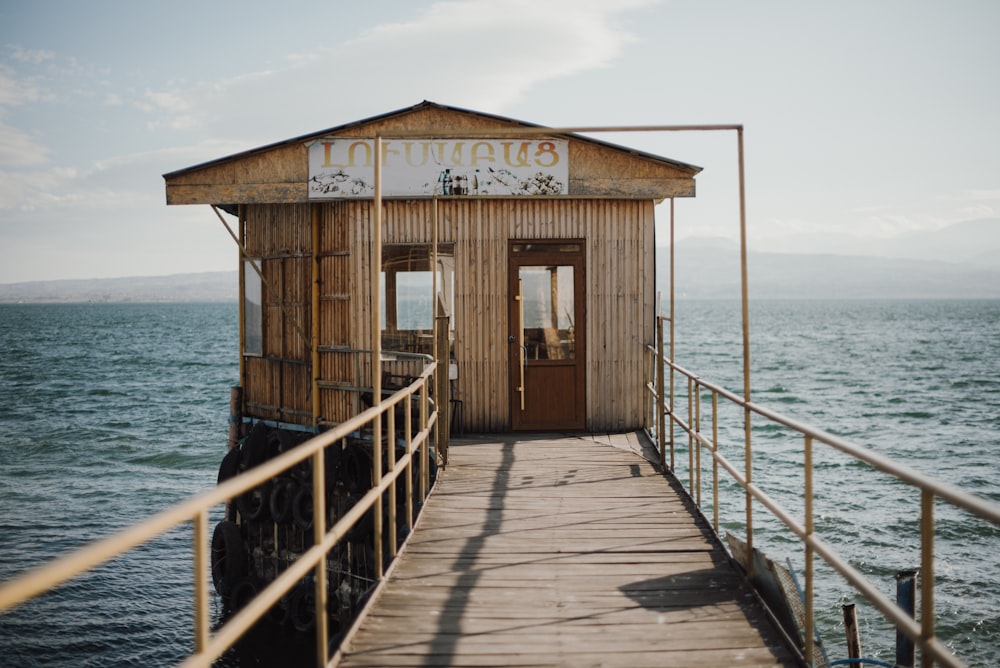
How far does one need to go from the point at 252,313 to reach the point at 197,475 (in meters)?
13.9

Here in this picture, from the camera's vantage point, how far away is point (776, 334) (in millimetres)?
103750

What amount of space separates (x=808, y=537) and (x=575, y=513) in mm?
3433

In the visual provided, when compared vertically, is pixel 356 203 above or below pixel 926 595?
above

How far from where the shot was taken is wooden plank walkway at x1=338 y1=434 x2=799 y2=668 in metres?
5.04

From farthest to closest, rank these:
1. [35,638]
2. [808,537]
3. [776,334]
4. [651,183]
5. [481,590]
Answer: [776,334] < [35,638] < [651,183] < [481,590] < [808,537]

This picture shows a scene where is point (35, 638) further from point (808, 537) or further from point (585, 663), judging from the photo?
point (808, 537)

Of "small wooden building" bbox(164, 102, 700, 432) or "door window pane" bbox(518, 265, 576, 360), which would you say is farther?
"door window pane" bbox(518, 265, 576, 360)

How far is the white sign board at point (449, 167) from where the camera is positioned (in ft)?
39.5

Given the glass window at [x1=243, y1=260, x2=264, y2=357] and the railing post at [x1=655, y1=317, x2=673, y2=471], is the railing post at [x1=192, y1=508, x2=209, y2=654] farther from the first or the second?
the glass window at [x1=243, y1=260, x2=264, y2=357]

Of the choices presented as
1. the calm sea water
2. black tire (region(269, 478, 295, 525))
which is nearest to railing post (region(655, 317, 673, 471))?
black tire (region(269, 478, 295, 525))

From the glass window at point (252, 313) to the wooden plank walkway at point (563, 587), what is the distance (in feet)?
20.5

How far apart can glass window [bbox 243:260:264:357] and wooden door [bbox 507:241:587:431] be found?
4574 mm

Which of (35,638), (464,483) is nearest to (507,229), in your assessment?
(464,483)

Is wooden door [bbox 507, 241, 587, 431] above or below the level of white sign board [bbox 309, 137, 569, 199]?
below
